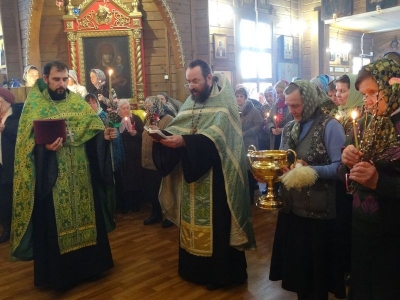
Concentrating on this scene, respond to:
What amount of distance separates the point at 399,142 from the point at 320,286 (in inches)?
40.9

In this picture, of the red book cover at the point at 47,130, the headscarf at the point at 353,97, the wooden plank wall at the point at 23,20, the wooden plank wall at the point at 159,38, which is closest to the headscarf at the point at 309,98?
the headscarf at the point at 353,97

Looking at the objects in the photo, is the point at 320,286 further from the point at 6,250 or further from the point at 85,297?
the point at 6,250

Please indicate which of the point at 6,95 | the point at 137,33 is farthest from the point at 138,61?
the point at 6,95

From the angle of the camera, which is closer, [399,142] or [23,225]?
[399,142]

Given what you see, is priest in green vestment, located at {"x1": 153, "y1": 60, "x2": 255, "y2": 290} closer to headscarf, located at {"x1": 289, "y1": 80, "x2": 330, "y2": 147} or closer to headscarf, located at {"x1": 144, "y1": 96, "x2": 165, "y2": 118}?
headscarf, located at {"x1": 289, "y1": 80, "x2": 330, "y2": 147}

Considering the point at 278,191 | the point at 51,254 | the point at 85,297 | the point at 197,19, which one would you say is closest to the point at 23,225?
the point at 51,254

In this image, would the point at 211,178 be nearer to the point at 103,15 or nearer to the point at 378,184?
the point at 378,184

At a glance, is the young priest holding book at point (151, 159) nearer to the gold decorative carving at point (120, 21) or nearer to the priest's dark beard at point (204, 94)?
the priest's dark beard at point (204, 94)

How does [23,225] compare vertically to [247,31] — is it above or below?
below

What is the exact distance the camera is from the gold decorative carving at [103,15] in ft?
23.7

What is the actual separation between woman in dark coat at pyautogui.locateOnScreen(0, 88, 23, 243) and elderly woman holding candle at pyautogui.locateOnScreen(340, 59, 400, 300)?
3675 mm

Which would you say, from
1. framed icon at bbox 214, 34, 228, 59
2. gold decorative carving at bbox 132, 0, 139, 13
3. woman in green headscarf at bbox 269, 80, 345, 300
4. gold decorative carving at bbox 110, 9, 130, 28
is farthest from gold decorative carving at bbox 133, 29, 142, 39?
woman in green headscarf at bbox 269, 80, 345, 300

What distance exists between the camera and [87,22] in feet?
23.9

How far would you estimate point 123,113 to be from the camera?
5070mm
